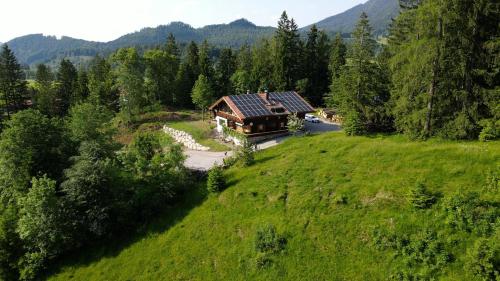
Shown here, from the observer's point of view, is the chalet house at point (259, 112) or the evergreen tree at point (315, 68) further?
the evergreen tree at point (315, 68)

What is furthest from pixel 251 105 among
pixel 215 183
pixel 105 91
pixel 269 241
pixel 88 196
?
pixel 105 91

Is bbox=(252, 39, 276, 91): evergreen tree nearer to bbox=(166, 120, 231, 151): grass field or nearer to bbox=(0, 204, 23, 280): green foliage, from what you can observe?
bbox=(166, 120, 231, 151): grass field

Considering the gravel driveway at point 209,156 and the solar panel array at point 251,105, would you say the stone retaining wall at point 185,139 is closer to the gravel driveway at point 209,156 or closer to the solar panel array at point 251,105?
the gravel driveway at point 209,156

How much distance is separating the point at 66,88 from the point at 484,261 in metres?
88.0

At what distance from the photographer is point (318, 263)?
25.3 metres

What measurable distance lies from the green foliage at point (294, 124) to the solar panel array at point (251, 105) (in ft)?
9.84

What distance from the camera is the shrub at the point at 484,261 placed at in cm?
2042

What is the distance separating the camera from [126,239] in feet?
109

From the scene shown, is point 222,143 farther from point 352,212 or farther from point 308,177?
point 352,212

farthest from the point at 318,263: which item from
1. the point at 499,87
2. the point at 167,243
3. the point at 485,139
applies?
the point at 499,87

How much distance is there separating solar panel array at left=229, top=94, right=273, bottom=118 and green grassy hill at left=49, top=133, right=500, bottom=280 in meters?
14.0

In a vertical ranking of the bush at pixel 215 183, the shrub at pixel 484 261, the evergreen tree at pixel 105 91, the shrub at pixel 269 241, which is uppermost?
the evergreen tree at pixel 105 91

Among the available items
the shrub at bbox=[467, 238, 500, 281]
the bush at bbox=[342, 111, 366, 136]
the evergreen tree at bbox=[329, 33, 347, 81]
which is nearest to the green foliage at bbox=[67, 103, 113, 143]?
the bush at bbox=[342, 111, 366, 136]

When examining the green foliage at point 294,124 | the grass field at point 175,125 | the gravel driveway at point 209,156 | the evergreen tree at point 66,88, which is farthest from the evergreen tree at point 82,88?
the green foliage at point 294,124
